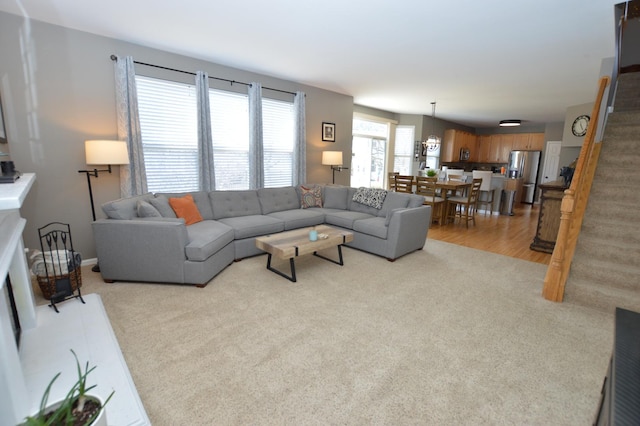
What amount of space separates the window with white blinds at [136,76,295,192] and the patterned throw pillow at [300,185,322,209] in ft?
1.97

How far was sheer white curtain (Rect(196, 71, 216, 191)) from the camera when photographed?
4.18 m

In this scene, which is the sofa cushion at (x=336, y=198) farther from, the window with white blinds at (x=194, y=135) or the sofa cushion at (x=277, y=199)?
the window with white blinds at (x=194, y=135)

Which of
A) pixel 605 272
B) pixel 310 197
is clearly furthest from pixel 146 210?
pixel 605 272

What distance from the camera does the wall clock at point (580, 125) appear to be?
6081 millimetres

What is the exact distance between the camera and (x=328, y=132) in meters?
6.02

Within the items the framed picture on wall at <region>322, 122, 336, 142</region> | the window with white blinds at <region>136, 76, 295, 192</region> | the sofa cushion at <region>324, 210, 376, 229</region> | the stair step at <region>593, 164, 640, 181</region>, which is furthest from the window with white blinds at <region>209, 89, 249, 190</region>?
the stair step at <region>593, 164, 640, 181</region>

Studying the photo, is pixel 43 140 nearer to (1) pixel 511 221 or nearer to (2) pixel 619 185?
(2) pixel 619 185

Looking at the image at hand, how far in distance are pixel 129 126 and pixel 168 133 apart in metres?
0.49

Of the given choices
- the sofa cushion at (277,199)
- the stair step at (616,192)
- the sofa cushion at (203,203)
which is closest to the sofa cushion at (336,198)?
the sofa cushion at (277,199)

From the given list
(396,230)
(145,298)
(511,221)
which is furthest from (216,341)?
(511,221)

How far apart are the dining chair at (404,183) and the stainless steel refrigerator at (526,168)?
5203mm

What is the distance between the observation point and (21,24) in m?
3.01

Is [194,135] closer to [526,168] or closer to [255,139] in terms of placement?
[255,139]

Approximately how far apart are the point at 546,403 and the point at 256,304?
2124 millimetres
